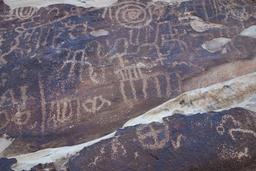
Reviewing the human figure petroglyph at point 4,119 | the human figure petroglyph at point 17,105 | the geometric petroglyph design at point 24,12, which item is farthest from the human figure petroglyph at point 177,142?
the geometric petroglyph design at point 24,12

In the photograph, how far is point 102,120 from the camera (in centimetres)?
311

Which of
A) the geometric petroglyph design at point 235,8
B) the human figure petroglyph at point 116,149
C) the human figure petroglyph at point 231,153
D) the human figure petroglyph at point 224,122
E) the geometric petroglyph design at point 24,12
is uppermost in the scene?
the geometric petroglyph design at point 24,12

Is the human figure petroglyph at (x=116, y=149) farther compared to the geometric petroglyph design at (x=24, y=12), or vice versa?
the geometric petroglyph design at (x=24, y=12)

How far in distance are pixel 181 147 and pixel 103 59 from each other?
1.25 meters

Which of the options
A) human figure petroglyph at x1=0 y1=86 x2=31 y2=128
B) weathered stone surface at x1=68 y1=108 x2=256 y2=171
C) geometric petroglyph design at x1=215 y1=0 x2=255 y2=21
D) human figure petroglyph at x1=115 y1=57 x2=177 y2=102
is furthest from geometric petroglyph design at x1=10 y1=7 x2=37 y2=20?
weathered stone surface at x1=68 y1=108 x2=256 y2=171

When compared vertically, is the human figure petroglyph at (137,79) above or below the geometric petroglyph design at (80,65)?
below

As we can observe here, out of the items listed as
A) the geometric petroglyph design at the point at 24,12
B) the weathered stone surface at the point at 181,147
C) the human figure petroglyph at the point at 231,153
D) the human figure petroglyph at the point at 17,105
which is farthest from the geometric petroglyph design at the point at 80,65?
the human figure petroglyph at the point at 231,153

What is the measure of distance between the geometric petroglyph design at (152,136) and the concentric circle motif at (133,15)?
136cm

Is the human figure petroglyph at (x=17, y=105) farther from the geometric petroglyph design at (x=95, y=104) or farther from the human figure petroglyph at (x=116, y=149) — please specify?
the human figure petroglyph at (x=116, y=149)

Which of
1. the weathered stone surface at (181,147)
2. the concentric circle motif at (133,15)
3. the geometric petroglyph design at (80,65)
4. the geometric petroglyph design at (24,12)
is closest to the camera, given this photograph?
the weathered stone surface at (181,147)

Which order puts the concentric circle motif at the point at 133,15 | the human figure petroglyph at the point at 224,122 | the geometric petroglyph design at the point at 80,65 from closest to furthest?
the human figure petroglyph at the point at 224,122 < the geometric petroglyph design at the point at 80,65 < the concentric circle motif at the point at 133,15

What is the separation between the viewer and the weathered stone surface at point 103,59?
3145 millimetres

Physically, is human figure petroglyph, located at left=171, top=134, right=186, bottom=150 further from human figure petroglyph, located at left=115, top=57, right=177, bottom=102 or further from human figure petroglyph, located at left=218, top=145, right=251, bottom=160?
human figure petroglyph, located at left=115, top=57, right=177, bottom=102

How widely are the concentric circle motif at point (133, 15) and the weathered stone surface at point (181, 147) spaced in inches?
53.9
